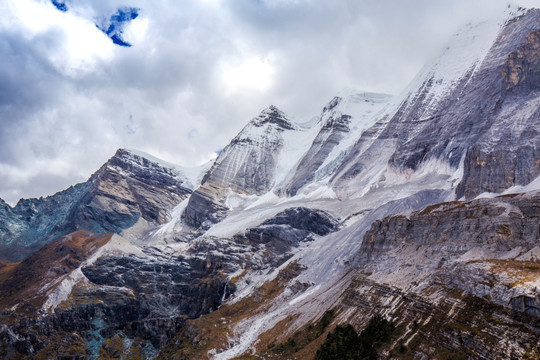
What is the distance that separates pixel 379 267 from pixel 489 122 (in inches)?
3426

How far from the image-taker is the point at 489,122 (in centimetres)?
14100

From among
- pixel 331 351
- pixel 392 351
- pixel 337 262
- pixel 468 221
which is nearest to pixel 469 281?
pixel 392 351

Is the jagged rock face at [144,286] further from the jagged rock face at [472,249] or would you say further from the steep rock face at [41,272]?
the jagged rock face at [472,249]

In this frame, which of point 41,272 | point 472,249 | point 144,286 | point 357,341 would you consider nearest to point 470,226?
point 472,249

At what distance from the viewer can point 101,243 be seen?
624 feet

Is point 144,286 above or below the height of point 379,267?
below

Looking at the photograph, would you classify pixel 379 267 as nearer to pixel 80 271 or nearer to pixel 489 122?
pixel 489 122

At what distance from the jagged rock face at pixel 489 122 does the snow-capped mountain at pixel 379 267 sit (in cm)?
52

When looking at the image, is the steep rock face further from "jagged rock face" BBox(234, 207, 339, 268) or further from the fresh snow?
"jagged rock face" BBox(234, 207, 339, 268)

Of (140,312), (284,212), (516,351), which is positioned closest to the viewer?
(516,351)

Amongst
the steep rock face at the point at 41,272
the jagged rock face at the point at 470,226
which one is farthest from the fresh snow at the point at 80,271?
the jagged rock face at the point at 470,226

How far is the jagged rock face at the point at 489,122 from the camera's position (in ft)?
366

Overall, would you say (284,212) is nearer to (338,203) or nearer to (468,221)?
(338,203)

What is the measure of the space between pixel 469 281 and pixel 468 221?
58.1ft
